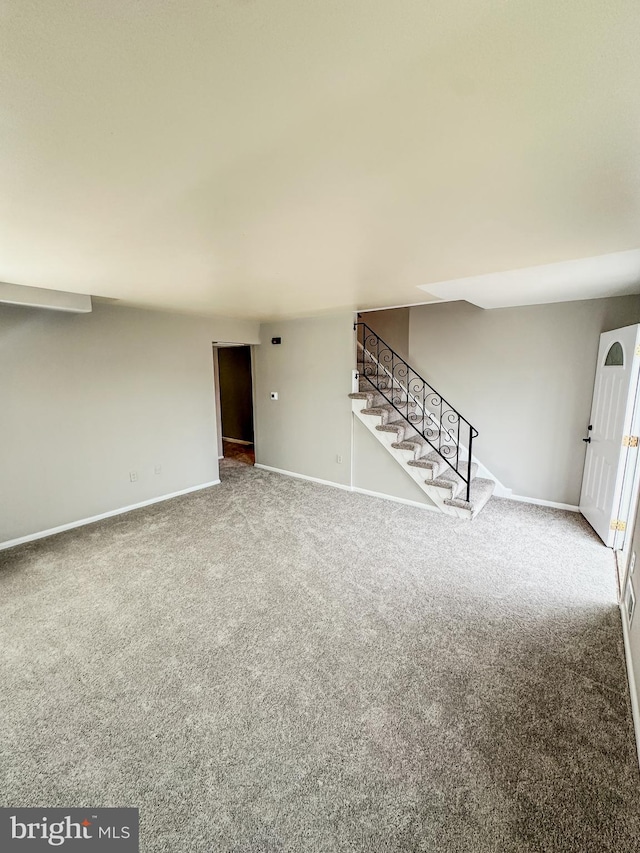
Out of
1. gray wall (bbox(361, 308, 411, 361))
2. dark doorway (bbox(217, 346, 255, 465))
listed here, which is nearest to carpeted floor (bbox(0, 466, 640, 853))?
gray wall (bbox(361, 308, 411, 361))

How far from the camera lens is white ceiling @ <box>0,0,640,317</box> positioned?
0.73m

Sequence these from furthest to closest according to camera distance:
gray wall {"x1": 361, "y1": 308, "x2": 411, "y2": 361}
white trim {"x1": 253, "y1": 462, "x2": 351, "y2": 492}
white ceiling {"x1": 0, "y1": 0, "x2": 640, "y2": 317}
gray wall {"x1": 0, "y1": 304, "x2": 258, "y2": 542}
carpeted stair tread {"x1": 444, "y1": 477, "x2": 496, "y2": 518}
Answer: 1. gray wall {"x1": 361, "y1": 308, "x2": 411, "y2": 361}
2. white trim {"x1": 253, "y1": 462, "x2": 351, "y2": 492}
3. carpeted stair tread {"x1": 444, "y1": 477, "x2": 496, "y2": 518}
4. gray wall {"x1": 0, "y1": 304, "x2": 258, "y2": 542}
5. white ceiling {"x1": 0, "y1": 0, "x2": 640, "y2": 317}

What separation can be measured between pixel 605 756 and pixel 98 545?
401 centimetres

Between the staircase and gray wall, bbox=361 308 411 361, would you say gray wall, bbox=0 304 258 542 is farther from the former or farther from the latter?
gray wall, bbox=361 308 411 361

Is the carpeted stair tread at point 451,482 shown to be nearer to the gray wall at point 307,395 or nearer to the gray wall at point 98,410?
the gray wall at point 307,395

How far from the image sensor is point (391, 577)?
290 centimetres

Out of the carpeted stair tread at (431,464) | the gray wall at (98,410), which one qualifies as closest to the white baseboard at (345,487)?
the carpeted stair tread at (431,464)

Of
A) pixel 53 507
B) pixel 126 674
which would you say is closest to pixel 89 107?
pixel 126 674

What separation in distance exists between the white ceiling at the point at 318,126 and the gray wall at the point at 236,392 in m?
4.93

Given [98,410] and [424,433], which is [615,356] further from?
[98,410]

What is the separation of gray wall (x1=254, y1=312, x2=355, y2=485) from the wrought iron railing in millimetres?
413

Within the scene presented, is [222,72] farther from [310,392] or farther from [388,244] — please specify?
[310,392]

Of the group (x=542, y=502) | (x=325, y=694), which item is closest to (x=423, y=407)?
(x=542, y=502)

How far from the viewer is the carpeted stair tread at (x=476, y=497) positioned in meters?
3.91
